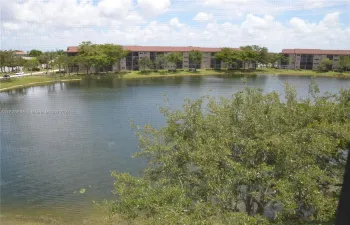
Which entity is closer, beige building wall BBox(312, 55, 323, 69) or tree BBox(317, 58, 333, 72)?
tree BBox(317, 58, 333, 72)

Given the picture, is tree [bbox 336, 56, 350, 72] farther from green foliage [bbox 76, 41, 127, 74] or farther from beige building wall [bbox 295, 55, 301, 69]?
green foliage [bbox 76, 41, 127, 74]

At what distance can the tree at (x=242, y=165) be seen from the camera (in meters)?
11.5

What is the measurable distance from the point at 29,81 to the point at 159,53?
167 ft

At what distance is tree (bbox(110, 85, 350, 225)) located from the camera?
37.7ft

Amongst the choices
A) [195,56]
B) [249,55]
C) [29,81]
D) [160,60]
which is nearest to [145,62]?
[160,60]

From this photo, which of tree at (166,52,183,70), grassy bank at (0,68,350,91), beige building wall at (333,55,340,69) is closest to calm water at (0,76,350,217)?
grassy bank at (0,68,350,91)

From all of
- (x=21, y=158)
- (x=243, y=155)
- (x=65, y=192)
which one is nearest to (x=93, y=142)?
(x=21, y=158)

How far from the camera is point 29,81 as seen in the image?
81000mm

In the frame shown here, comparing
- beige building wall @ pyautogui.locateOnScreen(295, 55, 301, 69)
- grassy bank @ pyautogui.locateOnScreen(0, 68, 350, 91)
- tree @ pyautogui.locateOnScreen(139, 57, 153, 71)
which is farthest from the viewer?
beige building wall @ pyautogui.locateOnScreen(295, 55, 301, 69)

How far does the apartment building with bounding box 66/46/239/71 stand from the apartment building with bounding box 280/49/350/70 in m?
30.0

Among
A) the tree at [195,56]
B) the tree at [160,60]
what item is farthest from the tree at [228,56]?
the tree at [160,60]

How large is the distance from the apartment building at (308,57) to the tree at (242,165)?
391 feet

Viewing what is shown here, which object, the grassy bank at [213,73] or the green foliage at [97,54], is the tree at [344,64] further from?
the green foliage at [97,54]

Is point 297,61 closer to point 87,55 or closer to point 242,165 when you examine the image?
point 87,55
